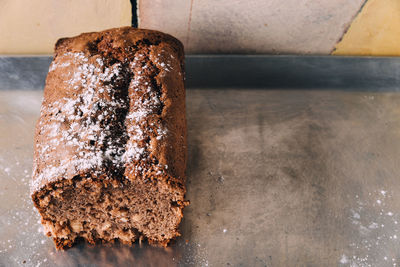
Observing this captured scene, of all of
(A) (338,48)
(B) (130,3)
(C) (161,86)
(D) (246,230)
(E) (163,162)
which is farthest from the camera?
(A) (338,48)

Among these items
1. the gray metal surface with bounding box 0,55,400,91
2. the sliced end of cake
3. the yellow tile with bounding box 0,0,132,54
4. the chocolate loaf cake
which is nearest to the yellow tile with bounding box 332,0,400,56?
the gray metal surface with bounding box 0,55,400,91

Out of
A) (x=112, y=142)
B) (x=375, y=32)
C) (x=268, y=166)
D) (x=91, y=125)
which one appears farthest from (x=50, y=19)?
(x=375, y=32)

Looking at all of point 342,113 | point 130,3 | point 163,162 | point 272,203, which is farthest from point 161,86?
point 342,113

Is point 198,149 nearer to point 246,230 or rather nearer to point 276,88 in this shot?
point 246,230

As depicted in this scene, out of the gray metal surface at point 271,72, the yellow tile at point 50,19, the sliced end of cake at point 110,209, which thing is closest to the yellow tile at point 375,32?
the gray metal surface at point 271,72

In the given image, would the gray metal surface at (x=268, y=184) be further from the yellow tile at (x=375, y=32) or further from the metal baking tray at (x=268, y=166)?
the yellow tile at (x=375, y=32)

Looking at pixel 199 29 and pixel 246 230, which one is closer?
pixel 246 230

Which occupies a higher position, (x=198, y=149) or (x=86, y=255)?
(x=198, y=149)
